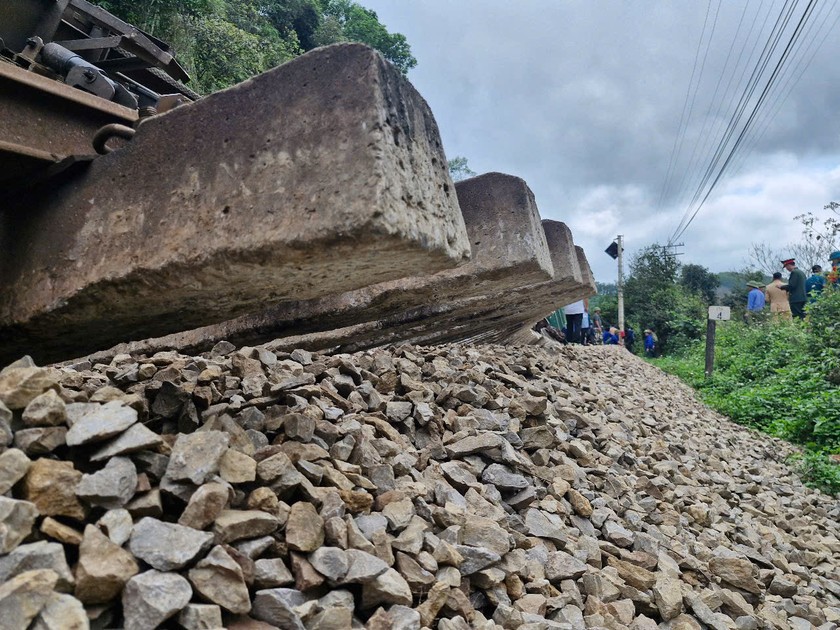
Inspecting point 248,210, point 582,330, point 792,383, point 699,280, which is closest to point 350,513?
point 248,210

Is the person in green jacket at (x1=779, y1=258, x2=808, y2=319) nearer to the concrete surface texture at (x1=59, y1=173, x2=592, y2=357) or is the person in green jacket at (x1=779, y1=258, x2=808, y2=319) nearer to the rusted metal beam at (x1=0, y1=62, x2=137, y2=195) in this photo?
the concrete surface texture at (x1=59, y1=173, x2=592, y2=357)

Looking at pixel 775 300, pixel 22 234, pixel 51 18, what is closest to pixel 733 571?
pixel 22 234

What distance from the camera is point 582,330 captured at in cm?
1401

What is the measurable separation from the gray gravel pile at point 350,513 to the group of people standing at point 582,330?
17.3 ft

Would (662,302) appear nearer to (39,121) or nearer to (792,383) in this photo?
(792,383)

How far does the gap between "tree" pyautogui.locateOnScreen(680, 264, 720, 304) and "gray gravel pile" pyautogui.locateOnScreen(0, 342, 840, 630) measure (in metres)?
26.2

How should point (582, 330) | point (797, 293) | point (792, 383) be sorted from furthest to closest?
1. point (582, 330)
2. point (797, 293)
3. point (792, 383)

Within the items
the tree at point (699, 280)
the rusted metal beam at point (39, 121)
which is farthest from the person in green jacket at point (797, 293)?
the tree at point (699, 280)

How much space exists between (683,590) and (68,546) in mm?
2000

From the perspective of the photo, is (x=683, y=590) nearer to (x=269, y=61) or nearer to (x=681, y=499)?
(x=681, y=499)

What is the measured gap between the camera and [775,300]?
1265 cm

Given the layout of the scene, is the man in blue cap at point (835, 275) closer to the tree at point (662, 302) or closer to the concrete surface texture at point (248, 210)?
the tree at point (662, 302)

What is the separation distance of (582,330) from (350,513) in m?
13.0

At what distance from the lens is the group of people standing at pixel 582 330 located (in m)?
13.2
